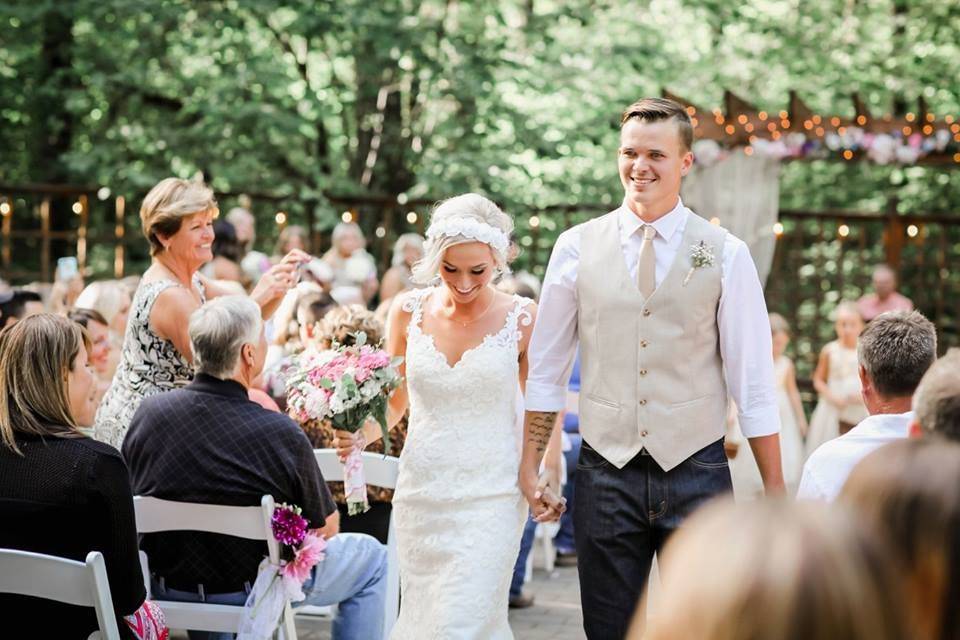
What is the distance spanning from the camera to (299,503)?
403 centimetres

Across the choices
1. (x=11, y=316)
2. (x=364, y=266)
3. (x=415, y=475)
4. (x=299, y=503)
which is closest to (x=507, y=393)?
(x=415, y=475)

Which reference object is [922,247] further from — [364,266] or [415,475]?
[415,475]

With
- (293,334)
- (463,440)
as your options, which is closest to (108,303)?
(293,334)

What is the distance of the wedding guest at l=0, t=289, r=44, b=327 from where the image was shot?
589 cm

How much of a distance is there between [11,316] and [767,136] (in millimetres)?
7867

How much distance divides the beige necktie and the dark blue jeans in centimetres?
48

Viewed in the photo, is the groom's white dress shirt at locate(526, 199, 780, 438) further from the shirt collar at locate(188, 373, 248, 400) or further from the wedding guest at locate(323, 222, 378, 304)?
the wedding guest at locate(323, 222, 378, 304)

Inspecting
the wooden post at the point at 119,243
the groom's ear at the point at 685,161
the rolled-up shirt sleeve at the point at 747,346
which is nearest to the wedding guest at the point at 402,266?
the wooden post at the point at 119,243

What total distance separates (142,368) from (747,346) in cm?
245

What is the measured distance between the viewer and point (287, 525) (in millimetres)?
3898

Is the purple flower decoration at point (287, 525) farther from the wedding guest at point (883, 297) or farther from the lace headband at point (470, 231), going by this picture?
the wedding guest at point (883, 297)

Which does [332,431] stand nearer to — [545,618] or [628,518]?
[545,618]

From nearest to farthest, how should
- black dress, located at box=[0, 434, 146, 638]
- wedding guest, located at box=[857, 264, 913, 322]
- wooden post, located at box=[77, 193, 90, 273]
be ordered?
1. black dress, located at box=[0, 434, 146, 638]
2. wedding guest, located at box=[857, 264, 913, 322]
3. wooden post, located at box=[77, 193, 90, 273]

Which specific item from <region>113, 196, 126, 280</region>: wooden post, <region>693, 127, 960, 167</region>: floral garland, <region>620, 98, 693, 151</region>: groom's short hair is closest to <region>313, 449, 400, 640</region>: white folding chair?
<region>620, 98, 693, 151</region>: groom's short hair
